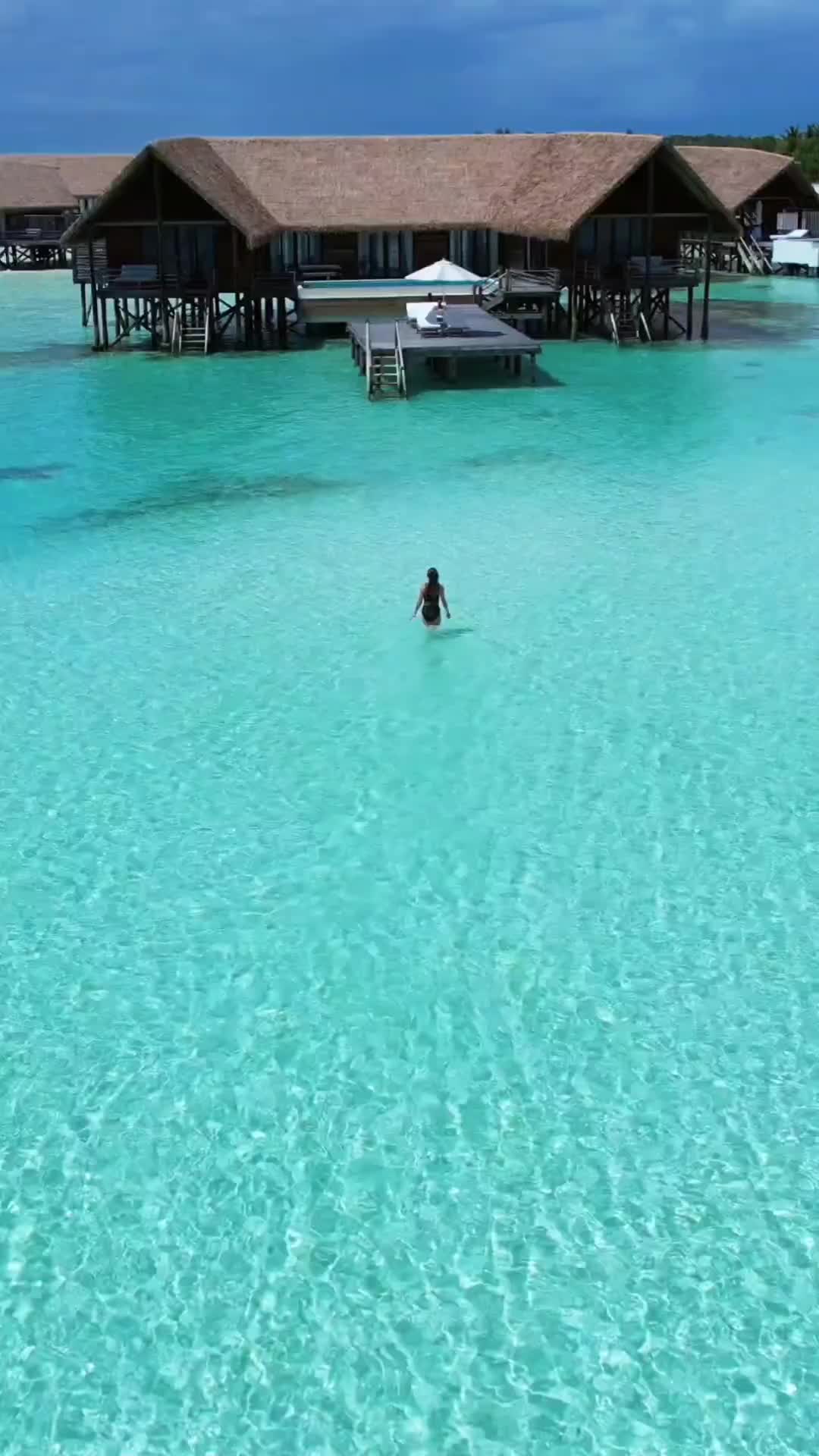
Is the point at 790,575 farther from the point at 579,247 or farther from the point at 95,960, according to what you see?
the point at 579,247

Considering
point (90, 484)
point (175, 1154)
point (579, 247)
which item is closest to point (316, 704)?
point (175, 1154)

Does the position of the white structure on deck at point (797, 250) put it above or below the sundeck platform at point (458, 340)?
above

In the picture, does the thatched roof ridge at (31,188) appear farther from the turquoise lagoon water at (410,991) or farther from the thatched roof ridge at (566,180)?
the turquoise lagoon water at (410,991)

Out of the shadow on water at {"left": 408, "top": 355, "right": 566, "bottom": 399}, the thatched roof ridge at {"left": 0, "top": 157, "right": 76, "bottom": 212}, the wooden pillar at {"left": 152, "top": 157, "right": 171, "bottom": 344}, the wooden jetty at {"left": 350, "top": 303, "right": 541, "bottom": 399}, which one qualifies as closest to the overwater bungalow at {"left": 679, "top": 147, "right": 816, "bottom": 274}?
the shadow on water at {"left": 408, "top": 355, "right": 566, "bottom": 399}

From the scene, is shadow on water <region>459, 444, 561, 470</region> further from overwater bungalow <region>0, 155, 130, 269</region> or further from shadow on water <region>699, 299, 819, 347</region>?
overwater bungalow <region>0, 155, 130, 269</region>

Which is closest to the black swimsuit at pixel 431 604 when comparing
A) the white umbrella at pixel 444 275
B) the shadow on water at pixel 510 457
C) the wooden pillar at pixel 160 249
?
the shadow on water at pixel 510 457

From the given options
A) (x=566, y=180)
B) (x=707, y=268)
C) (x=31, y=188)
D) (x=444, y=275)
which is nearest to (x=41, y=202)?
(x=31, y=188)
